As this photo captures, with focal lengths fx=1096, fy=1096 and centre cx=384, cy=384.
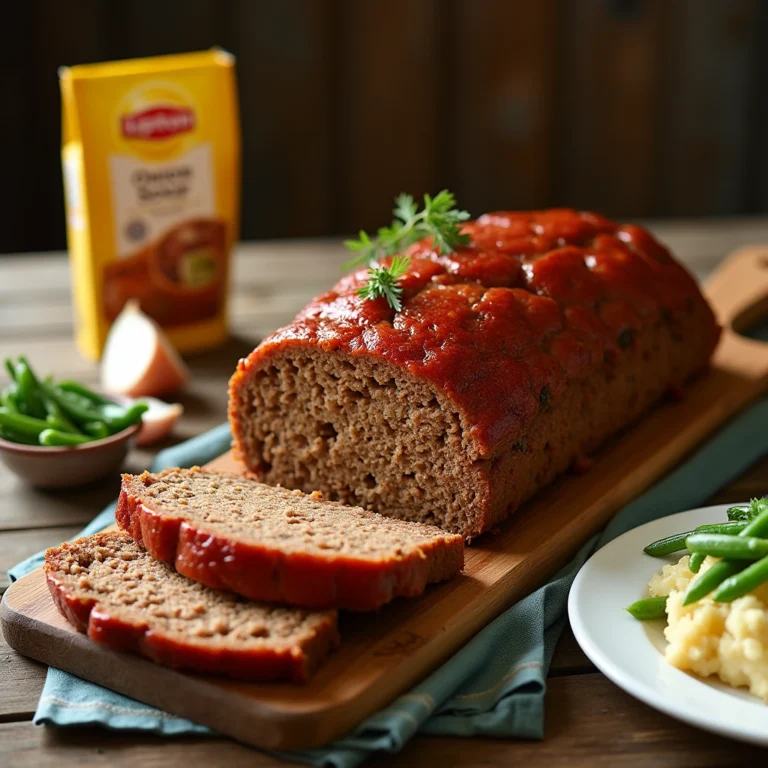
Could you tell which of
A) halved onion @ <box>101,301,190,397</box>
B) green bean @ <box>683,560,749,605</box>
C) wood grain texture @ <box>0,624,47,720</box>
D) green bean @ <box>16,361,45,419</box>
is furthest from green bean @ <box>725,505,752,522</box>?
halved onion @ <box>101,301,190,397</box>

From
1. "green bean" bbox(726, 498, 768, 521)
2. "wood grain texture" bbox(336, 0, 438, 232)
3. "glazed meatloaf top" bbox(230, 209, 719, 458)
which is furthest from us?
"wood grain texture" bbox(336, 0, 438, 232)

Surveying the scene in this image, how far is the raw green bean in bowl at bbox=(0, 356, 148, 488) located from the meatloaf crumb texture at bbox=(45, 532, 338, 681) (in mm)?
842

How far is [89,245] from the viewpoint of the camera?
5090 mm

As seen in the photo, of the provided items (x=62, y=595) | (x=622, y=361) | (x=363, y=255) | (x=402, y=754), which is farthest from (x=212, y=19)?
(x=402, y=754)

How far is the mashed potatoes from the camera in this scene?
8.50 ft

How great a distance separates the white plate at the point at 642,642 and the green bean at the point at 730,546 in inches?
9.6

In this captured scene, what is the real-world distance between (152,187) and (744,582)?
3.48 metres

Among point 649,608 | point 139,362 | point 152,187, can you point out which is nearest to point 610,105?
point 152,187

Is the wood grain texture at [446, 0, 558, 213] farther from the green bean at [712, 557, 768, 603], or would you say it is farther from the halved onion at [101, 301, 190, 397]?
the green bean at [712, 557, 768, 603]

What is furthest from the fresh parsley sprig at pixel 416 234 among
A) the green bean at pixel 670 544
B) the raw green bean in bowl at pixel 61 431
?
the green bean at pixel 670 544

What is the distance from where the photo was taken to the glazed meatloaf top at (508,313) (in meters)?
3.41

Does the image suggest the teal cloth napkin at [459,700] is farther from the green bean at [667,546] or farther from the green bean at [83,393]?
the green bean at [83,393]

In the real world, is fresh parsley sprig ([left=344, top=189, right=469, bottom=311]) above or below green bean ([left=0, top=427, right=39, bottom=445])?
above

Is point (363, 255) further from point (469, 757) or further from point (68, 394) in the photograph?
point (469, 757)
